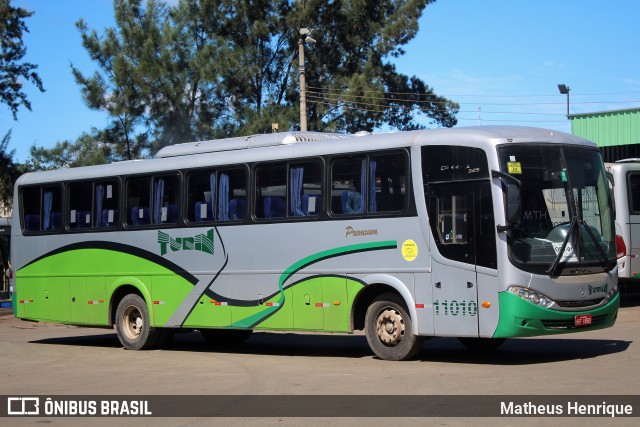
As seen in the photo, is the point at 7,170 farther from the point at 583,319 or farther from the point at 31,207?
the point at 583,319

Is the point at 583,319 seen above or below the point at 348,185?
below

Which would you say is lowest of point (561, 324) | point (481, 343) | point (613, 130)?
point (481, 343)

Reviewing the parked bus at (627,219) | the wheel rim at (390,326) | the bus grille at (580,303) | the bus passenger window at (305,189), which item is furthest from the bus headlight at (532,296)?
the parked bus at (627,219)

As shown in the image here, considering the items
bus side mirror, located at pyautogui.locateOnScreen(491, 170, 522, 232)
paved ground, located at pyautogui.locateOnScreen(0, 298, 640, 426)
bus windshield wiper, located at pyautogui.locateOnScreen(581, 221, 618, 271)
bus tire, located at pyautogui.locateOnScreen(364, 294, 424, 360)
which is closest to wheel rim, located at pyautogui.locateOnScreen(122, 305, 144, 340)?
paved ground, located at pyautogui.locateOnScreen(0, 298, 640, 426)

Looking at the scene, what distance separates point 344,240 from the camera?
15.1 m

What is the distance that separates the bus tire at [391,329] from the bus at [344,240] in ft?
0.07

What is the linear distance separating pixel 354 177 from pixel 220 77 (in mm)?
26483

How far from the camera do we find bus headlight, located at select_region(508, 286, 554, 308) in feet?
42.9

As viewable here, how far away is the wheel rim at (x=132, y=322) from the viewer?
61.2ft

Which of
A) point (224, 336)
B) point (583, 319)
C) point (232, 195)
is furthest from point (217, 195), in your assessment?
point (583, 319)

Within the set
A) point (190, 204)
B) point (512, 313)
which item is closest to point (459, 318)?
point (512, 313)

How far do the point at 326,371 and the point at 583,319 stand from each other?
11.6 feet

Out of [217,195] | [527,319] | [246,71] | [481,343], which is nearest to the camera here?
[527,319]

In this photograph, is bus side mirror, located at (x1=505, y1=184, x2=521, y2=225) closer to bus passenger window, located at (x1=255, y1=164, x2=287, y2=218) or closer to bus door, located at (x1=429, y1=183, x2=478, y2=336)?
bus door, located at (x1=429, y1=183, x2=478, y2=336)
